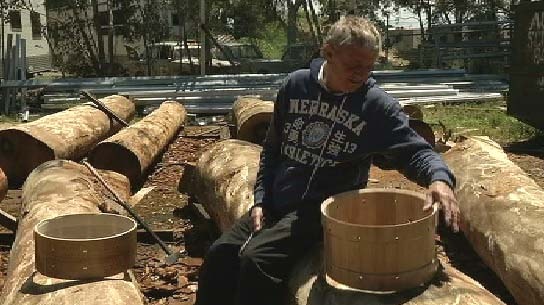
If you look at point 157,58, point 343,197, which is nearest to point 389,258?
point 343,197

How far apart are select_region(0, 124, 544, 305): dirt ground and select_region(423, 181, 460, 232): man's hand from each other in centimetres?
224

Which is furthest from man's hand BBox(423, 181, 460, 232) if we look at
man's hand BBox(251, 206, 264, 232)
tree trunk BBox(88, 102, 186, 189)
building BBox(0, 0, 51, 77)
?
building BBox(0, 0, 51, 77)

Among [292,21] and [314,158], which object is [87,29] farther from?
[314,158]

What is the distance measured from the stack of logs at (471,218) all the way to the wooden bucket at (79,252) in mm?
1007

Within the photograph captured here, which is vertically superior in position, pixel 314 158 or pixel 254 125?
pixel 314 158

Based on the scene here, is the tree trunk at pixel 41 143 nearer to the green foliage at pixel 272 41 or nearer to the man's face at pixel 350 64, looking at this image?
the man's face at pixel 350 64

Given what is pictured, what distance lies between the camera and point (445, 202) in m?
Answer: 2.92

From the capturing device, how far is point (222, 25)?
106 feet

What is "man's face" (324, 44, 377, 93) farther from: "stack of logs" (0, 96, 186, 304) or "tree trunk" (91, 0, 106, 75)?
"tree trunk" (91, 0, 106, 75)

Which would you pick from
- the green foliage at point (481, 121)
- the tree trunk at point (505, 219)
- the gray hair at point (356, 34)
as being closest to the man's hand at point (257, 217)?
the gray hair at point (356, 34)

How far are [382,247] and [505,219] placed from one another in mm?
2512

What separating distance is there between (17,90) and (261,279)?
16.8m

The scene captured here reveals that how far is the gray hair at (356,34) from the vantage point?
3.15 meters

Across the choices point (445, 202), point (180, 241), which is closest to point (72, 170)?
point (180, 241)
